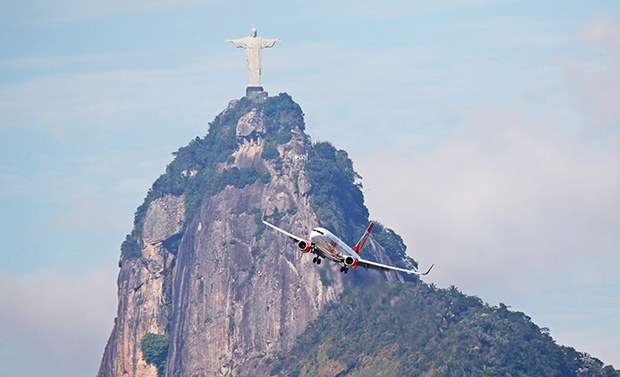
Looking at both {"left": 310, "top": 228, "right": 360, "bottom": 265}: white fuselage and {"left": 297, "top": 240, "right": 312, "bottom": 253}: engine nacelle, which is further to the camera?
{"left": 310, "top": 228, "right": 360, "bottom": 265}: white fuselage

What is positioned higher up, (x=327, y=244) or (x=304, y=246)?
(x=327, y=244)

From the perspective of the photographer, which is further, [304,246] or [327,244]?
[327,244]

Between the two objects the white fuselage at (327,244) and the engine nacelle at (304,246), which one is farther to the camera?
the white fuselage at (327,244)
